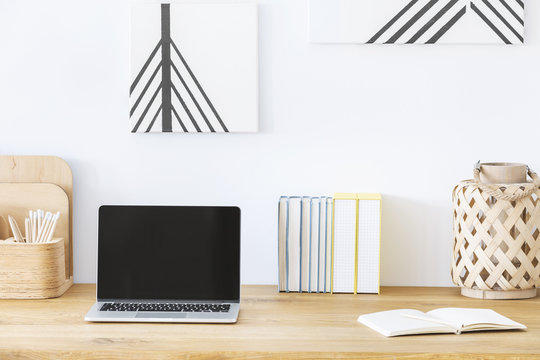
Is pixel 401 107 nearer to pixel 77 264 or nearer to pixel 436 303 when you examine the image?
pixel 436 303

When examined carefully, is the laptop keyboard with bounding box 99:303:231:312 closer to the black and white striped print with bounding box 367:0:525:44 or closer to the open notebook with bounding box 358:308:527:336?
the open notebook with bounding box 358:308:527:336

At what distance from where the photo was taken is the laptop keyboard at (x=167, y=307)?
4.21 feet

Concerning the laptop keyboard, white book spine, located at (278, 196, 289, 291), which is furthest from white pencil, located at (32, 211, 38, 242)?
white book spine, located at (278, 196, 289, 291)

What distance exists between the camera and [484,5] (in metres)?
1.48

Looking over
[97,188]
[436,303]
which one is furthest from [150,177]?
[436,303]

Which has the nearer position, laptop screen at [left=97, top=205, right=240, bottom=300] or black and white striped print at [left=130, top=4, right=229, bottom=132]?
laptop screen at [left=97, top=205, right=240, bottom=300]

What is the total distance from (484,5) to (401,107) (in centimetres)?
31

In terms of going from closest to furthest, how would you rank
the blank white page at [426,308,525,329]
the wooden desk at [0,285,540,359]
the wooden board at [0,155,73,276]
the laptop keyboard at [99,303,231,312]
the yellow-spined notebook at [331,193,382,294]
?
the wooden desk at [0,285,540,359] → the blank white page at [426,308,525,329] → the laptop keyboard at [99,303,231,312] → the yellow-spined notebook at [331,193,382,294] → the wooden board at [0,155,73,276]

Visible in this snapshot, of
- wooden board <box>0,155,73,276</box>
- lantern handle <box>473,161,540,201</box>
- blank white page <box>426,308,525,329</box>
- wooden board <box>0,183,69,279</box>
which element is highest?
wooden board <box>0,155,73,276</box>

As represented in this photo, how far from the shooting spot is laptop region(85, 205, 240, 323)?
1334 mm

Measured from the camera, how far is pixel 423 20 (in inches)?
58.5

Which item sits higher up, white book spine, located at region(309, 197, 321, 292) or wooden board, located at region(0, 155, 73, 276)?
wooden board, located at region(0, 155, 73, 276)

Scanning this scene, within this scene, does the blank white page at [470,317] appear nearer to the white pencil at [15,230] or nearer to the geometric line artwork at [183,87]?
the geometric line artwork at [183,87]

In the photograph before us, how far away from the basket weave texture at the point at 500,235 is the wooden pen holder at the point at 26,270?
0.95 meters
